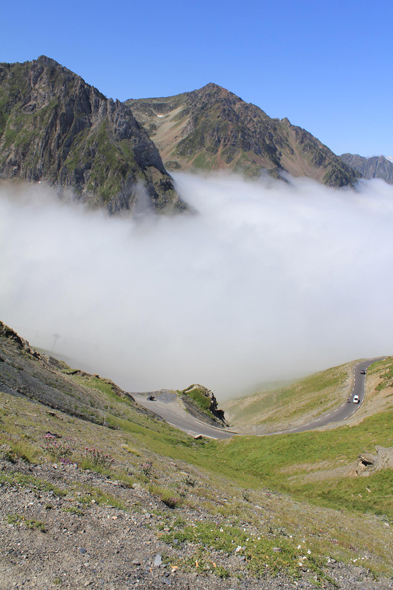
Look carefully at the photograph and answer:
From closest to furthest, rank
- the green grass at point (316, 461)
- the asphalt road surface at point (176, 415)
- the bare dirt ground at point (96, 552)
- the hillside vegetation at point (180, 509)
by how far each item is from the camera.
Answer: the bare dirt ground at point (96, 552)
the hillside vegetation at point (180, 509)
the green grass at point (316, 461)
the asphalt road surface at point (176, 415)

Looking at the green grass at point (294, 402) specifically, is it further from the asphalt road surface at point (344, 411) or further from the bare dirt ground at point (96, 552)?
the bare dirt ground at point (96, 552)

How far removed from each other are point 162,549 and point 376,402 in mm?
70155

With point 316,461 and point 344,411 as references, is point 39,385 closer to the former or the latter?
point 316,461

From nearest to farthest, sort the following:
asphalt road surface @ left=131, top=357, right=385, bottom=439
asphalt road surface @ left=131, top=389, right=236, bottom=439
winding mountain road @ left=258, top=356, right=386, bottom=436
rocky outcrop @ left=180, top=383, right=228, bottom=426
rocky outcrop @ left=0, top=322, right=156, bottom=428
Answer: rocky outcrop @ left=0, top=322, right=156, bottom=428, winding mountain road @ left=258, top=356, right=386, bottom=436, asphalt road surface @ left=131, top=357, right=385, bottom=439, asphalt road surface @ left=131, top=389, right=236, bottom=439, rocky outcrop @ left=180, top=383, right=228, bottom=426

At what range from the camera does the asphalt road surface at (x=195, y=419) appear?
68.1 m

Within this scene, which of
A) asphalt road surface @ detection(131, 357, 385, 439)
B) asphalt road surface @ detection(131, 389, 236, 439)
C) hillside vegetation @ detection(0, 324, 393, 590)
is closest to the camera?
hillside vegetation @ detection(0, 324, 393, 590)

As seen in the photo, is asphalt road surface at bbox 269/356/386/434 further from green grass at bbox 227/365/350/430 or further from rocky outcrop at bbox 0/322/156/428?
rocky outcrop at bbox 0/322/156/428

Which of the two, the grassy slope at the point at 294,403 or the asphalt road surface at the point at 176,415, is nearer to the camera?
the asphalt road surface at the point at 176,415


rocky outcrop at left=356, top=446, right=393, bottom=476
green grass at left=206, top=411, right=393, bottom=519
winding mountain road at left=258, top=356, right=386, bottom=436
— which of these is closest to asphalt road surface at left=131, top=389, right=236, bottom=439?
green grass at left=206, top=411, right=393, bottom=519

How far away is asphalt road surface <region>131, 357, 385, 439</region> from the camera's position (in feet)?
224

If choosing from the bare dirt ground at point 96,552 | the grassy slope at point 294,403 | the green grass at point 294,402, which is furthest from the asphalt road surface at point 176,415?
the bare dirt ground at point 96,552

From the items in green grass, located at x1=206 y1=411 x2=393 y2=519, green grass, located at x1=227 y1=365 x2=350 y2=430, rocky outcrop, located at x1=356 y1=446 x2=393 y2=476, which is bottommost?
green grass, located at x1=227 y1=365 x2=350 y2=430

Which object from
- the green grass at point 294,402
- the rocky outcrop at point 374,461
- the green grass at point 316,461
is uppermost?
the rocky outcrop at point 374,461

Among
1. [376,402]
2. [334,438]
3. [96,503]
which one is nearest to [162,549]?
[96,503]
